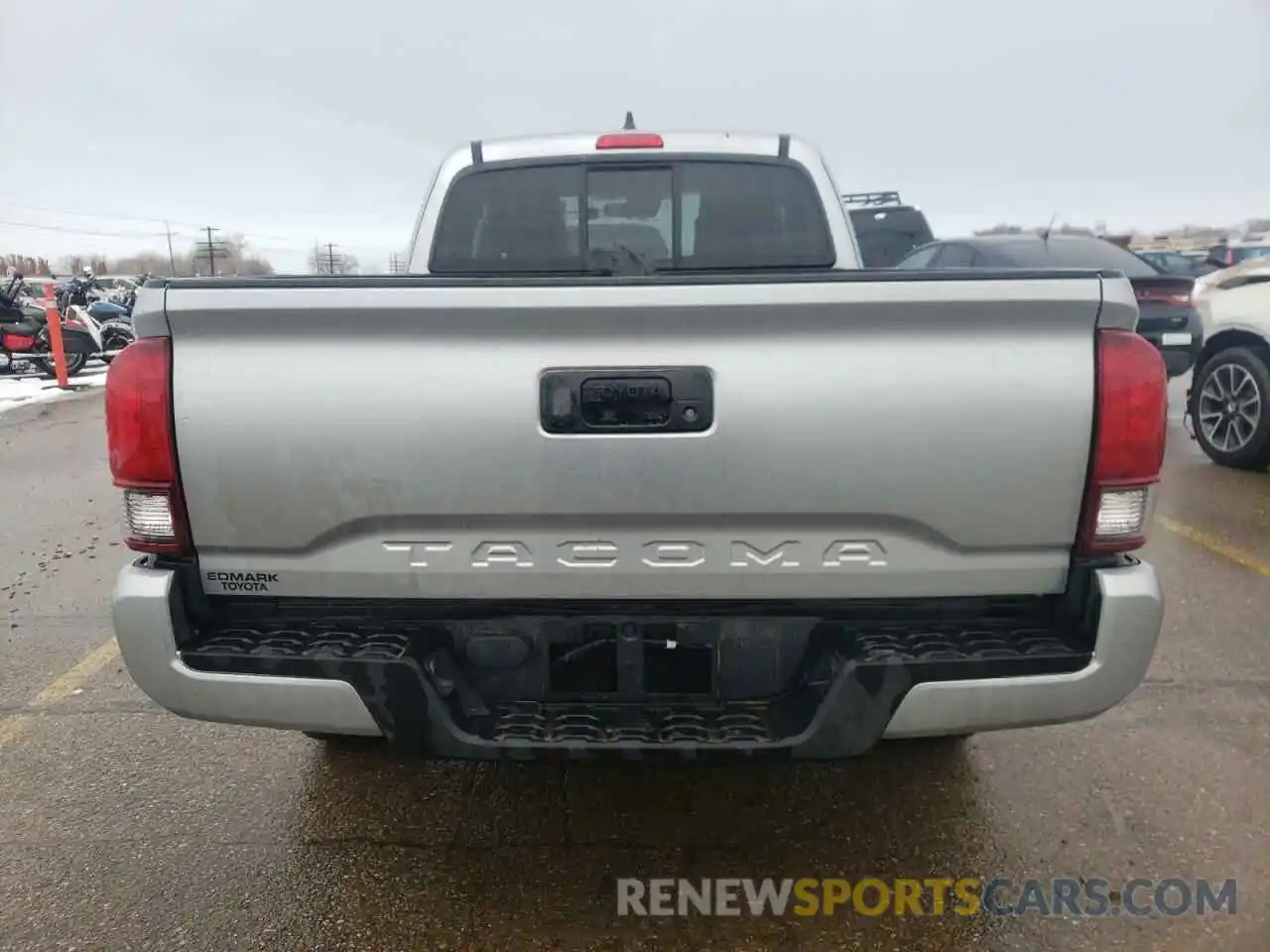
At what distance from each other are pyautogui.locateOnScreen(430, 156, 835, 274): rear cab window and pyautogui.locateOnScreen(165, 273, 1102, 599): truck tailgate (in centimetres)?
156

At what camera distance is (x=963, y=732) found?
79.5 inches

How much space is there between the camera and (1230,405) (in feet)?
21.9

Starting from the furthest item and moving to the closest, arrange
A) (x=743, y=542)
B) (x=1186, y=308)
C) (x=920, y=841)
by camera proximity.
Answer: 1. (x=1186, y=308)
2. (x=920, y=841)
3. (x=743, y=542)

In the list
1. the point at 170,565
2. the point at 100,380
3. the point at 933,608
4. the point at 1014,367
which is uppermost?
the point at 1014,367

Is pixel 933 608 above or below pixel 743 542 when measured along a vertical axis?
below

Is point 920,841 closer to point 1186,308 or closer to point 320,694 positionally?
point 320,694

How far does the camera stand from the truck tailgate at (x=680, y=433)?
73.3 inches

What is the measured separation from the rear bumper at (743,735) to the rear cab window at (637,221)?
1895 mm

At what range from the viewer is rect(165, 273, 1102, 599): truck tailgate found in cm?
186

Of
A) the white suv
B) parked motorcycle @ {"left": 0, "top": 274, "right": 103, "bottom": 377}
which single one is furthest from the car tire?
parked motorcycle @ {"left": 0, "top": 274, "right": 103, "bottom": 377}

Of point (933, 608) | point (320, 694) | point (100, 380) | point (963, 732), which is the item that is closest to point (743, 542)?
point (933, 608)

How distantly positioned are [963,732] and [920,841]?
2.36 ft

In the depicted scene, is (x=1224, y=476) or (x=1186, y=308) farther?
(x=1186, y=308)

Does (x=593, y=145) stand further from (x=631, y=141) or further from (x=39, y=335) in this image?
(x=39, y=335)
